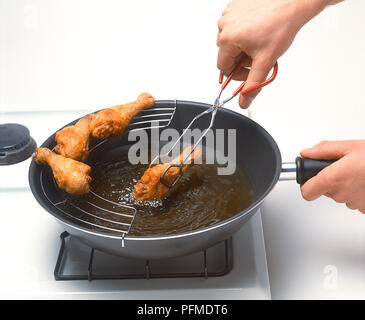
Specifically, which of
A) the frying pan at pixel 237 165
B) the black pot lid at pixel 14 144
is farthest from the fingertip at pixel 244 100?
the black pot lid at pixel 14 144

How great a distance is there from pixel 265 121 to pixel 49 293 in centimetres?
89

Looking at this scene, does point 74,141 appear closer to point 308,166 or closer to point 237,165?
point 237,165

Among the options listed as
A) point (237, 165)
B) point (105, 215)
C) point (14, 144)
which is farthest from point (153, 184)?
point (14, 144)

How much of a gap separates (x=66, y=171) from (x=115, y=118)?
22 cm

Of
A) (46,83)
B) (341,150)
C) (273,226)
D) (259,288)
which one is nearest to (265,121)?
(273,226)

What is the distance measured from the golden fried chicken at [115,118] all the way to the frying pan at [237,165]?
0.05 m

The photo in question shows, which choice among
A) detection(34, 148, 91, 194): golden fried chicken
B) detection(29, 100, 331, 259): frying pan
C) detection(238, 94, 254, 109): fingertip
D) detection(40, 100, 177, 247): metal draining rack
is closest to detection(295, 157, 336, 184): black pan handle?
detection(29, 100, 331, 259): frying pan

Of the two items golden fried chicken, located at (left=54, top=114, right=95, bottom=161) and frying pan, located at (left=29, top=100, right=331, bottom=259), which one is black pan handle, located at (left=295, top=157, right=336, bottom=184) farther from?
golden fried chicken, located at (left=54, top=114, right=95, bottom=161)

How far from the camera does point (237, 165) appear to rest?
130 cm

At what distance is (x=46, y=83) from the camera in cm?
187

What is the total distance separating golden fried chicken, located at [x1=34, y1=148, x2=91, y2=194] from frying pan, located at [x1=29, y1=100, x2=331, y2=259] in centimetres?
3

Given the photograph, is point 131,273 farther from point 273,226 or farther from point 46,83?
point 46,83

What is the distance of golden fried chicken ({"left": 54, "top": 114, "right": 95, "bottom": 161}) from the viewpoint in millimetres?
1191

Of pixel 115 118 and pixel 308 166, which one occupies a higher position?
pixel 115 118
